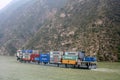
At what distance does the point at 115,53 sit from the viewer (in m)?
122

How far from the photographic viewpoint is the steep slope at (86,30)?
12738 cm

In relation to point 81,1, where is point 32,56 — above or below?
below

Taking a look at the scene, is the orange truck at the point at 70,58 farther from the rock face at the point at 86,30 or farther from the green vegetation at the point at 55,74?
the rock face at the point at 86,30

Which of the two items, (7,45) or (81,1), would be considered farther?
(7,45)

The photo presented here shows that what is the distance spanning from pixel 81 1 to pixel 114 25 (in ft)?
96.0

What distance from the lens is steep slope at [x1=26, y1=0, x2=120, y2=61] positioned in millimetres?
127375

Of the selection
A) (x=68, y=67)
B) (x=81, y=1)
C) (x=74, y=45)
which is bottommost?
(x=68, y=67)

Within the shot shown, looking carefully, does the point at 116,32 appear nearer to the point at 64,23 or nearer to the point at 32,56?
the point at 64,23

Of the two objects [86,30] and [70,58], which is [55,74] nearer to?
[70,58]

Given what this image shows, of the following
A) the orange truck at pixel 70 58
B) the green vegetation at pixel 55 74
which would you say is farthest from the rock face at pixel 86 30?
the green vegetation at pixel 55 74

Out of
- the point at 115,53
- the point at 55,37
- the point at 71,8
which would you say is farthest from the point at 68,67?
the point at 71,8

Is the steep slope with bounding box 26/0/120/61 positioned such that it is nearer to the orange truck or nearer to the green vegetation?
the orange truck

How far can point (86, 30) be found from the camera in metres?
138

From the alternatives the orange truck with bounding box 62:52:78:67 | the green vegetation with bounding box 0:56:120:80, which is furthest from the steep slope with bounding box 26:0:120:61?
the green vegetation with bounding box 0:56:120:80
